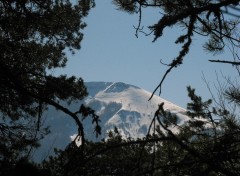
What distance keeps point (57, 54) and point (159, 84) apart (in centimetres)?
842

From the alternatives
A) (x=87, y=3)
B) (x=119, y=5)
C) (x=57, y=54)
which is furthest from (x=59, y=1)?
(x=119, y=5)

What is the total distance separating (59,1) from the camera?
8.85 metres

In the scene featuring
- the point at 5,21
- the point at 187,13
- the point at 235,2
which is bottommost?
the point at 187,13

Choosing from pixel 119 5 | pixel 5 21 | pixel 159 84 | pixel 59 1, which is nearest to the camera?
pixel 159 84

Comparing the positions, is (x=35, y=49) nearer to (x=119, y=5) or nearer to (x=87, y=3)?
(x=87, y=3)

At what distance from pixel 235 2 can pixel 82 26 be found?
8.39m

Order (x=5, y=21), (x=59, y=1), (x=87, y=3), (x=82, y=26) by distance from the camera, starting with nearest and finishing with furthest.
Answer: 1. (x=5, y=21)
2. (x=59, y=1)
3. (x=87, y=3)
4. (x=82, y=26)

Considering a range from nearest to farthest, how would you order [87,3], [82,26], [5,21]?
[5,21] < [87,3] < [82,26]

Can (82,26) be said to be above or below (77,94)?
above

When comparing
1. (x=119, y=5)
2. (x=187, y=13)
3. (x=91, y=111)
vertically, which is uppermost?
(x=119, y=5)

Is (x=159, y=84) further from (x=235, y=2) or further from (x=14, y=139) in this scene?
(x=14, y=139)

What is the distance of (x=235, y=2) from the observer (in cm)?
211

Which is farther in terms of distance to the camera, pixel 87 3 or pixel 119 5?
pixel 87 3

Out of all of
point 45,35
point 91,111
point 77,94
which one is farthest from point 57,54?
point 91,111
